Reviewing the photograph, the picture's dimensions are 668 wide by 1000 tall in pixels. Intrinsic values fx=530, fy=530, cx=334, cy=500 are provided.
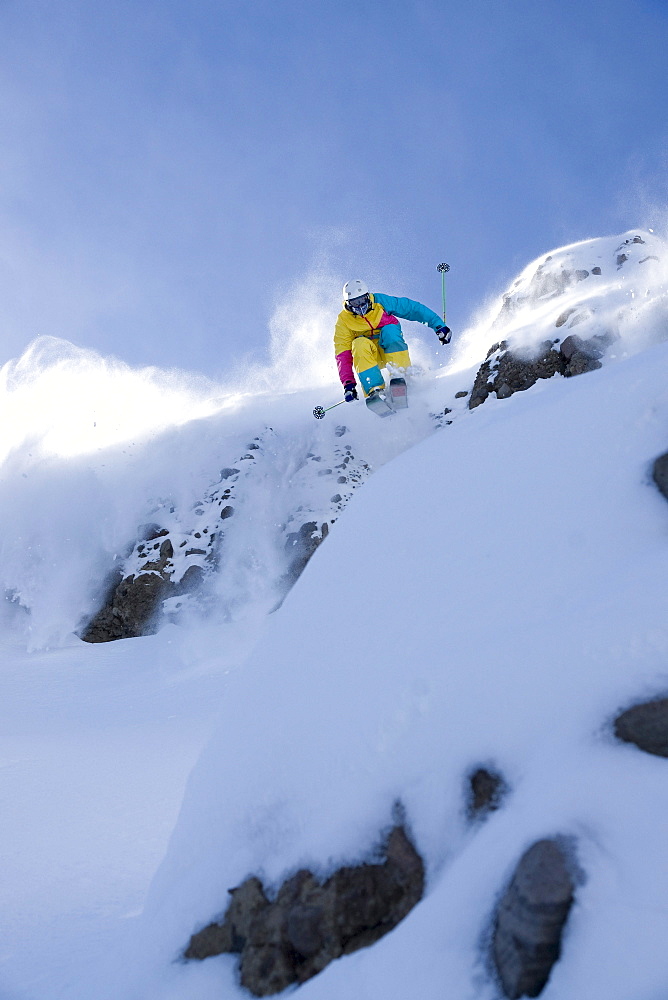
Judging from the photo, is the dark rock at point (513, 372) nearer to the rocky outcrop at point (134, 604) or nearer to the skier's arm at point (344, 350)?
the skier's arm at point (344, 350)

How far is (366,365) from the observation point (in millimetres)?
7594

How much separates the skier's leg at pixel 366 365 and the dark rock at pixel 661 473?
5.49 meters

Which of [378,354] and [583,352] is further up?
[583,352]

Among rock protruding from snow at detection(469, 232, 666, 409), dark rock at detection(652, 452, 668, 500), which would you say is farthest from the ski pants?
rock protruding from snow at detection(469, 232, 666, 409)

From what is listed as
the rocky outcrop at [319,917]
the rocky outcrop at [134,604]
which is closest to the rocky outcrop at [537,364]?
the rocky outcrop at [134,604]

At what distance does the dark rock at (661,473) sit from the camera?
2350mm

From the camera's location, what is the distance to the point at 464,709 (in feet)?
6.74

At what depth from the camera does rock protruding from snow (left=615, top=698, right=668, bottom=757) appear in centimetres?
160

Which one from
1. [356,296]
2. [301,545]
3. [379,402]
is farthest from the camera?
[301,545]

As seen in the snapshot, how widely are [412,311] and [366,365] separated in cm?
134

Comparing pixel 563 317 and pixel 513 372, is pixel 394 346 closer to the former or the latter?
pixel 513 372

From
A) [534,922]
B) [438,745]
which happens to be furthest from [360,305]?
[534,922]

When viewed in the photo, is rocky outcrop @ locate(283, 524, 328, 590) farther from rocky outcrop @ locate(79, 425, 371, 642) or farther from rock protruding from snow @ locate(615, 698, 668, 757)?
rock protruding from snow @ locate(615, 698, 668, 757)

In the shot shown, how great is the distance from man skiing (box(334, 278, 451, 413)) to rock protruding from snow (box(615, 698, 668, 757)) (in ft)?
21.0
